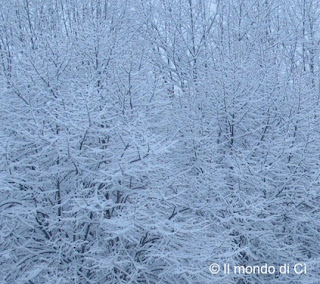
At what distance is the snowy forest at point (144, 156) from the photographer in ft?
30.2

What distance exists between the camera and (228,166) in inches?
463

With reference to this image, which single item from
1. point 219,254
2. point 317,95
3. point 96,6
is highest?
point 96,6

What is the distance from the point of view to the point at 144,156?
9109 mm

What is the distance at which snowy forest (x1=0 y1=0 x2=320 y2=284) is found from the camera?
30.2 ft

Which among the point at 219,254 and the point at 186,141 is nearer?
the point at 219,254

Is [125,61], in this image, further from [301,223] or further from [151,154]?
[301,223]

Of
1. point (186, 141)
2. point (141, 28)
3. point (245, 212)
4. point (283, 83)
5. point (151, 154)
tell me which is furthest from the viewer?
point (141, 28)

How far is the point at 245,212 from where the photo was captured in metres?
10.6

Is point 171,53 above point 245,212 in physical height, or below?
above

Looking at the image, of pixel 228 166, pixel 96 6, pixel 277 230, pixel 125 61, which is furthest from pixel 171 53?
pixel 277 230

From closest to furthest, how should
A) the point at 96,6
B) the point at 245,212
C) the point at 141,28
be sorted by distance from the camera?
the point at 245,212
the point at 96,6
the point at 141,28

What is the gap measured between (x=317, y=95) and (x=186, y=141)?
14.2ft

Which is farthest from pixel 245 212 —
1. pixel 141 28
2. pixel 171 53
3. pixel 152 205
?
pixel 141 28

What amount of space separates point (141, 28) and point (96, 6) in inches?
68.9
